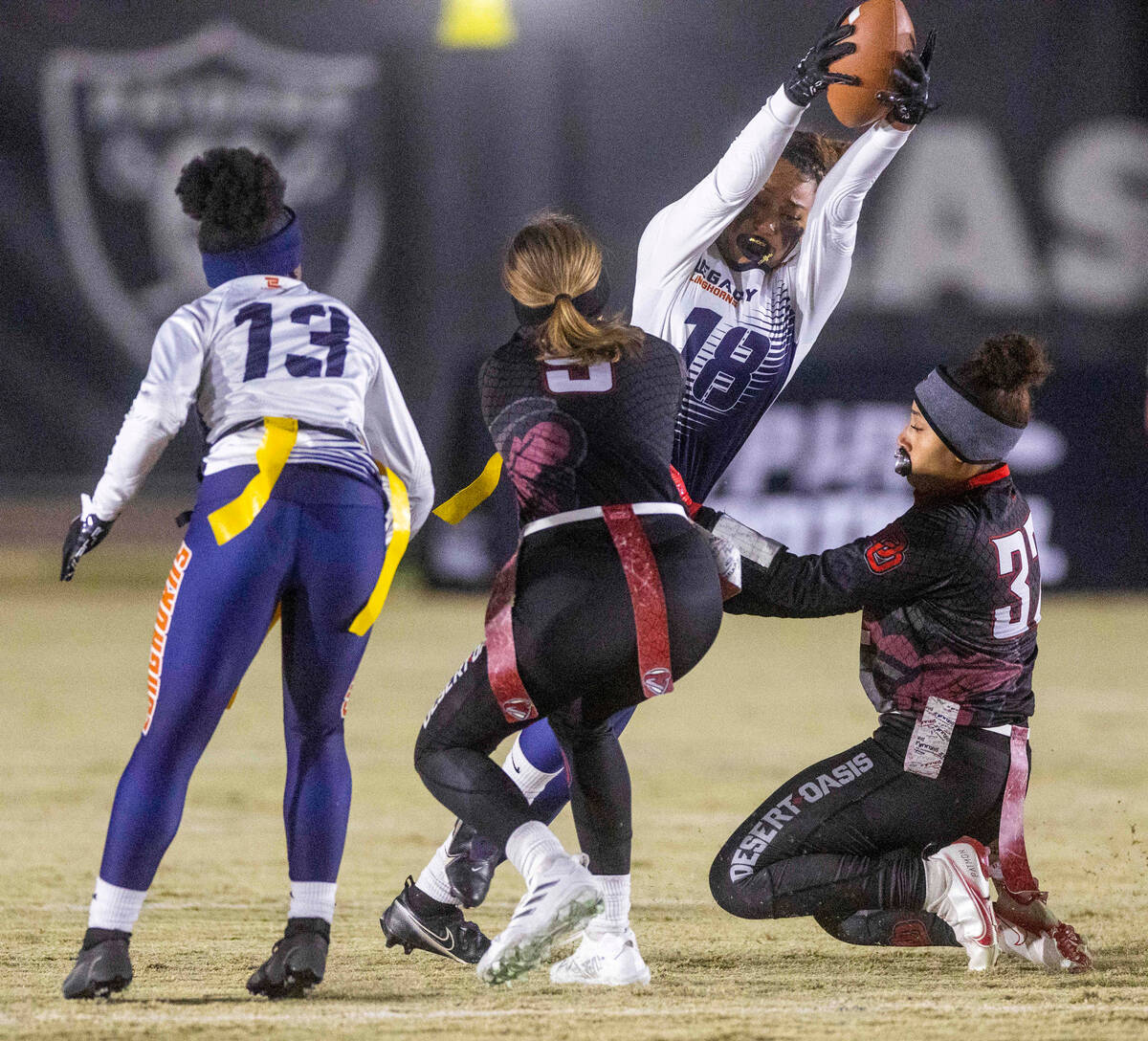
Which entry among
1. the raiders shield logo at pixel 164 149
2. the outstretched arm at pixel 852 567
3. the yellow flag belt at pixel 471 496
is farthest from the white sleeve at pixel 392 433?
the raiders shield logo at pixel 164 149

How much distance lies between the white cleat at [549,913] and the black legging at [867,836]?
737mm

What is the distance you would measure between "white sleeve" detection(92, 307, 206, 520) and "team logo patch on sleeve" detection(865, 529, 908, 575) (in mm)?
1650

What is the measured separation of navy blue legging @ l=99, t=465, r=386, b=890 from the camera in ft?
11.0

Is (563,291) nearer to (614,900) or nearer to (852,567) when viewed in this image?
(852,567)

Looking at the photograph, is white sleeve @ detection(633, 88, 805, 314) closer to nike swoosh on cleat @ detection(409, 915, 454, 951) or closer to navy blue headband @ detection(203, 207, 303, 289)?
navy blue headband @ detection(203, 207, 303, 289)

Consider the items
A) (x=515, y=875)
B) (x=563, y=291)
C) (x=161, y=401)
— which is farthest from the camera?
(x=515, y=875)

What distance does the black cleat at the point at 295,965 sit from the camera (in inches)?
136

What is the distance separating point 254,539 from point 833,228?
191 centimetres

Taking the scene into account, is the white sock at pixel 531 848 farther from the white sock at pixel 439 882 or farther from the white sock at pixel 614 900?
the white sock at pixel 439 882

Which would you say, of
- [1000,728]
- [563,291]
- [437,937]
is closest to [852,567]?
[1000,728]

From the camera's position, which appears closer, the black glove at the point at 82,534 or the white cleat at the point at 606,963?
the black glove at the point at 82,534

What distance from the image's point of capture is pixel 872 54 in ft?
13.3

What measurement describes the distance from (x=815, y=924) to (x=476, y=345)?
30.7 ft

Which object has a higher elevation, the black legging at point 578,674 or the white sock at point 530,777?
the black legging at point 578,674
